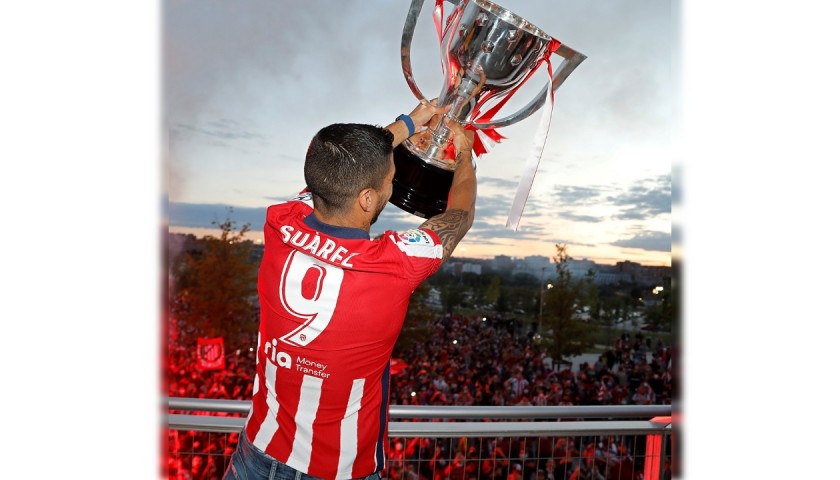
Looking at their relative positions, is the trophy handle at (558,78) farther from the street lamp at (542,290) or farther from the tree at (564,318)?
the street lamp at (542,290)

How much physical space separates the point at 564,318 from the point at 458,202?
24783mm

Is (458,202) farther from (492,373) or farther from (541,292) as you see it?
(541,292)

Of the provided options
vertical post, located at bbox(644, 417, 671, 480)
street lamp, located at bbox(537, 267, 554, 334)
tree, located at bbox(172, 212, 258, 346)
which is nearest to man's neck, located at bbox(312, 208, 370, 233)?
vertical post, located at bbox(644, 417, 671, 480)

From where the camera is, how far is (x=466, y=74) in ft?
5.72

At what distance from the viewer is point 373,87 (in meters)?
12.4

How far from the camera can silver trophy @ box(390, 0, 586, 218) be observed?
1595mm

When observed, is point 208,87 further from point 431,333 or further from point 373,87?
point 431,333

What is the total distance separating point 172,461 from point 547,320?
2413cm

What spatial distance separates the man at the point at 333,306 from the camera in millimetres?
1344

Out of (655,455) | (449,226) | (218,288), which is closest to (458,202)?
(449,226)

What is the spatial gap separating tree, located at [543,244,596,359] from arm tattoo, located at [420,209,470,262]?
2388 cm

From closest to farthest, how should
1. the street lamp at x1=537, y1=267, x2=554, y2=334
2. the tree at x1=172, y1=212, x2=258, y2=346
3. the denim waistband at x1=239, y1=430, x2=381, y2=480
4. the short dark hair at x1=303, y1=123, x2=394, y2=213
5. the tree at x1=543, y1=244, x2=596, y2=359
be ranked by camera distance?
1. the short dark hair at x1=303, y1=123, x2=394, y2=213
2. the denim waistband at x1=239, y1=430, x2=381, y2=480
3. the tree at x1=172, y1=212, x2=258, y2=346
4. the tree at x1=543, y1=244, x2=596, y2=359
5. the street lamp at x1=537, y1=267, x2=554, y2=334

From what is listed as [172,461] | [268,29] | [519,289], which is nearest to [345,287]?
[172,461]

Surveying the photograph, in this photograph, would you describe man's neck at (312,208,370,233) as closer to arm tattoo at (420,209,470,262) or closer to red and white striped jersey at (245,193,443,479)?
red and white striped jersey at (245,193,443,479)
